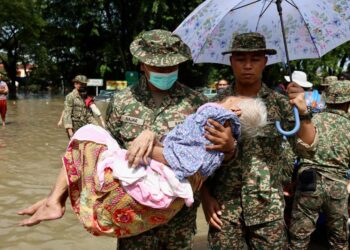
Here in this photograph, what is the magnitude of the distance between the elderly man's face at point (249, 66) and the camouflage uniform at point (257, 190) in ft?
0.40

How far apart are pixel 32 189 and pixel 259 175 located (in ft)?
16.4

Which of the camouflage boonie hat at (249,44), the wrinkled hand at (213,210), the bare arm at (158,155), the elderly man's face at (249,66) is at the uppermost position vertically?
the camouflage boonie hat at (249,44)

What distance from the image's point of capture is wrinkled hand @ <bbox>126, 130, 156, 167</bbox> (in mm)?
2289

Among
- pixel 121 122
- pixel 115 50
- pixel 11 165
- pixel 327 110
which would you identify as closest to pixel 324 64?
pixel 115 50

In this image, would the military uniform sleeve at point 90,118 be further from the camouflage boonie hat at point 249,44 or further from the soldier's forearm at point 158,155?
the soldier's forearm at point 158,155

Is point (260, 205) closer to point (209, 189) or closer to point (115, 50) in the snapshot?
point (209, 189)

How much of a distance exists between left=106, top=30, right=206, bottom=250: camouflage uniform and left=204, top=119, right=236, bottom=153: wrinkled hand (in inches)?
20.4

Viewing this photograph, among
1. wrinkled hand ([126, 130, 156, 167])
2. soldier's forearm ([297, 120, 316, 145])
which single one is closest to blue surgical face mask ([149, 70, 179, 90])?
wrinkled hand ([126, 130, 156, 167])

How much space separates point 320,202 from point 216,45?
5.90ft

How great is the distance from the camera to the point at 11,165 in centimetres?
869

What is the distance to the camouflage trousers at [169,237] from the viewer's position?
108 inches

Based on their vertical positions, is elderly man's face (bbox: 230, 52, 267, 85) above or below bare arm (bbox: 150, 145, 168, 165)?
above

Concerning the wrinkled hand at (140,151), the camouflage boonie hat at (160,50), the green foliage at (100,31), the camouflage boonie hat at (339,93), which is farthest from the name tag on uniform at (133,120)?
the green foliage at (100,31)

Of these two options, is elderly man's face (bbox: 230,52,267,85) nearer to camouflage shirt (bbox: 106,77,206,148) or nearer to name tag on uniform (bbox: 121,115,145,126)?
camouflage shirt (bbox: 106,77,206,148)
